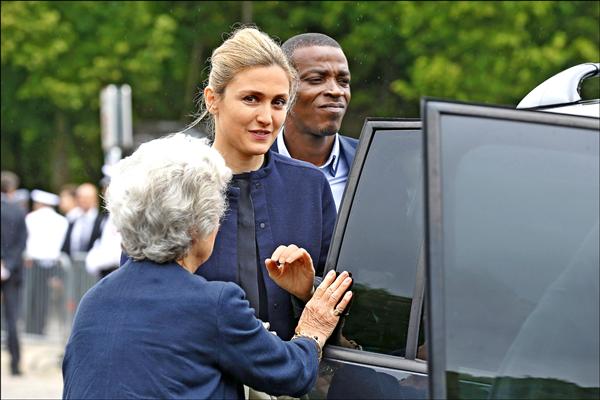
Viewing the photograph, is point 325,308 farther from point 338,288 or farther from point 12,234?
point 12,234

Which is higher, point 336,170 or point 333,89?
point 333,89

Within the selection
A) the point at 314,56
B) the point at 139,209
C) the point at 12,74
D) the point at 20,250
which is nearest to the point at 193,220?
the point at 139,209

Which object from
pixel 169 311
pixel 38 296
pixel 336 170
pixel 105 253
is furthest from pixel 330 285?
pixel 38 296

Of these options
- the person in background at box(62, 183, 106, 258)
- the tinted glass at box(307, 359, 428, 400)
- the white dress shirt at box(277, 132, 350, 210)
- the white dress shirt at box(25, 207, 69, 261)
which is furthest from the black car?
the person in background at box(62, 183, 106, 258)

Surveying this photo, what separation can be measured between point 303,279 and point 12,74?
22683mm

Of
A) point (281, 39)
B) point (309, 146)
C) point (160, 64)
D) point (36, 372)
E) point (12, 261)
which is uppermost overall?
point (160, 64)

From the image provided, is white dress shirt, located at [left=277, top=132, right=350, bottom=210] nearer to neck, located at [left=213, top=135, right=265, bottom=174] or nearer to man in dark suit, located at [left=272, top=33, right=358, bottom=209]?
man in dark suit, located at [left=272, top=33, right=358, bottom=209]

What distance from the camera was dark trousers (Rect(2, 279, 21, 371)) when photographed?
14.8 m

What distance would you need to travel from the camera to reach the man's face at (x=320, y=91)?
17.5 ft

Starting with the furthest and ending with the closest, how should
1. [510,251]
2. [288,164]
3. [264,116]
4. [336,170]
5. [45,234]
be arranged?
[45,234], [336,170], [288,164], [264,116], [510,251]

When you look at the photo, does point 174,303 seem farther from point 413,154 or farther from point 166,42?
point 166,42

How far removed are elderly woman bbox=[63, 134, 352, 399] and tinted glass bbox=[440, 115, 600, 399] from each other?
611 millimetres

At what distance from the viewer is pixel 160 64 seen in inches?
990

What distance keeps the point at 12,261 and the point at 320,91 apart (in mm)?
10308
